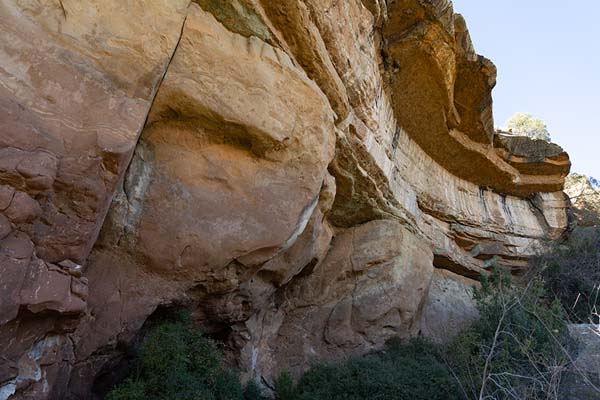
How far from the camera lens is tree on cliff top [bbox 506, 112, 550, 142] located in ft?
77.4

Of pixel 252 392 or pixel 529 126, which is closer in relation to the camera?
pixel 252 392

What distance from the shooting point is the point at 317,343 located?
8336 mm

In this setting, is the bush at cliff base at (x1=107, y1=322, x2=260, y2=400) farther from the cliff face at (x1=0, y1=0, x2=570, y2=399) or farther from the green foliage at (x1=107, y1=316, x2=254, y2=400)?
the cliff face at (x1=0, y1=0, x2=570, y2=399)

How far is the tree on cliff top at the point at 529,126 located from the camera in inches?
929

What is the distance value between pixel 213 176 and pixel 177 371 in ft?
8.39

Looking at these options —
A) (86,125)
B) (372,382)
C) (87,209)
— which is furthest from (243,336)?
(86,125)

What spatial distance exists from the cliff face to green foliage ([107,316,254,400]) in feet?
1.28

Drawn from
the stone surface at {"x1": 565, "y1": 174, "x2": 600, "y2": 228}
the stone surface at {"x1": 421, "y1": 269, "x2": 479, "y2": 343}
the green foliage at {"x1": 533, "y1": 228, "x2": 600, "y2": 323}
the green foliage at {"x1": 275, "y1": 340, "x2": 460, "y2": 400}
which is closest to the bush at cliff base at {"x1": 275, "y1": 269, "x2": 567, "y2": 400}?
the green foliage at {"x1": 275, "y1": 340, "x2": 460, "y2": 400}

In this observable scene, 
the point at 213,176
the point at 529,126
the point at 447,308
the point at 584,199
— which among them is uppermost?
the point at 529,126

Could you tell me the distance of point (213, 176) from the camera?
5.59 metres

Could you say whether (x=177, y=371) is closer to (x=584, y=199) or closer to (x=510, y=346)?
(x=510, y=346)

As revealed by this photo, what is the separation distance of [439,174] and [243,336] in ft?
29.1

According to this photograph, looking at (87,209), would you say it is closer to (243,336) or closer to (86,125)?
(86,125)

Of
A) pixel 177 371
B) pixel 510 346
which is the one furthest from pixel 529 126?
pixel 177 371
